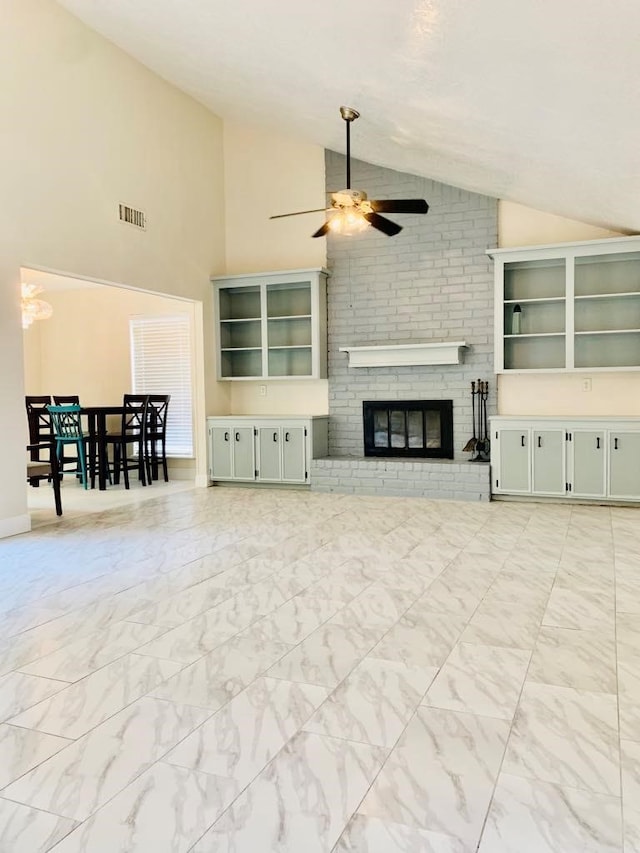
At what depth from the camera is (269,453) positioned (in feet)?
23.4

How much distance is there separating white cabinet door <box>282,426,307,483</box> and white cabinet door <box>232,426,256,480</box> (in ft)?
1.32

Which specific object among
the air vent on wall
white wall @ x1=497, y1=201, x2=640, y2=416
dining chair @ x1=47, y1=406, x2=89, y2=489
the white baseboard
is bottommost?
the white baseboard

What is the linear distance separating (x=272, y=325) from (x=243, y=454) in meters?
1.58

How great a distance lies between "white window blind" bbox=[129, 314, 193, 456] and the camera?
855 centimetres

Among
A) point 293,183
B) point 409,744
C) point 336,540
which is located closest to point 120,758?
point 409,744

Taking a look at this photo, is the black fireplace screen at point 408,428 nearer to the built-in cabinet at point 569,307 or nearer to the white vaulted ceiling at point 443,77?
the built-in cabinet at point 569,307

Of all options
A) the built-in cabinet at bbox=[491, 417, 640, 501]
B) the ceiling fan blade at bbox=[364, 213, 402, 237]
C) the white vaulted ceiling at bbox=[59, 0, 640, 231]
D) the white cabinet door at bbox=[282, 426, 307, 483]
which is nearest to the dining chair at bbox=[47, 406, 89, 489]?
the white cabinet door at bbox=[282, 426, 307, 483]

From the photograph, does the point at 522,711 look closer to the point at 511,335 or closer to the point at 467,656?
the point at 467,656

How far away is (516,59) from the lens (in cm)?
321

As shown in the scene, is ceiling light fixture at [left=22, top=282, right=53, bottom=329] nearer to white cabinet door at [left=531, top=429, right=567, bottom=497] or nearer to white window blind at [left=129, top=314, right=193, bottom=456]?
white window blind at [left=129, top=314, right=193, bottom=456]

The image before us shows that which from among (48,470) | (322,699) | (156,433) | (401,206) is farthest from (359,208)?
(156,433)

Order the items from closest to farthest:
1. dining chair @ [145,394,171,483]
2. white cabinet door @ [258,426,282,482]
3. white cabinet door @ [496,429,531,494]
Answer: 1. white cabinet door @ [496,429,531,494]
2. white cabinet door @ [258,426,282,482]
3. dining chair @ [145,394,171,483]

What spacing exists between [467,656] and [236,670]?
94cm

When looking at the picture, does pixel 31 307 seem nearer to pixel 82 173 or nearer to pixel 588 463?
pixel 82 173
